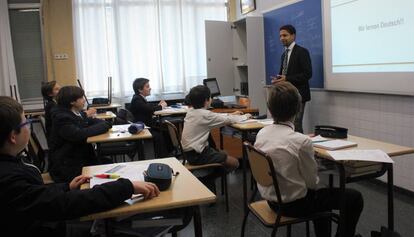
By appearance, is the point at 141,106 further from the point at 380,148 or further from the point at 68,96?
the point at 380,148

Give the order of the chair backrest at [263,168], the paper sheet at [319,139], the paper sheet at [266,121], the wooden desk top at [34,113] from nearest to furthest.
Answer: the chair backrest at [263,168]
the paper sheet at [319,139]
the paper sheet at [266,121]
the wooden desk top at [34,113]

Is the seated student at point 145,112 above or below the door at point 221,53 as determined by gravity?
below

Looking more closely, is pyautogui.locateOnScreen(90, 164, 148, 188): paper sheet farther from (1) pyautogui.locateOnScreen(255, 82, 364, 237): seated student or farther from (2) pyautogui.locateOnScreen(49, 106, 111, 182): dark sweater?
(2) pyautogui.locateOnScreen(49, 106, 111, 182): dark sweater

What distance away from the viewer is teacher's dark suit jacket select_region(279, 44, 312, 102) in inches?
167

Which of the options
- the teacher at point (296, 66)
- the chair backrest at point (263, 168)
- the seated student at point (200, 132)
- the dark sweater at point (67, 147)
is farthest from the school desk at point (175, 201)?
the teacher at point (296, 66)

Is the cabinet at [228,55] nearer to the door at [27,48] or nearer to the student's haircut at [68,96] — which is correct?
the door at [27,48]

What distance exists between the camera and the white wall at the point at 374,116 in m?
3.55

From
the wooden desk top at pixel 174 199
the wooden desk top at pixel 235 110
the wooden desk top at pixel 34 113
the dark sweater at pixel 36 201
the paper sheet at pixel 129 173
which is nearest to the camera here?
the dark sweater at pixel 36 201

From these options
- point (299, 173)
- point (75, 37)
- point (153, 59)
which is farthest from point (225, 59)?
point (299, 173)

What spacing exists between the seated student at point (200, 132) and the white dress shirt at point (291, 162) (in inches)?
48.9

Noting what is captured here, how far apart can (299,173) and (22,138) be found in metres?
1.32

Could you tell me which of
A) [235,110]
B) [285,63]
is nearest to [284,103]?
[285,63]

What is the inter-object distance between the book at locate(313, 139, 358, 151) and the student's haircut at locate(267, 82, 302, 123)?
14.5 inches

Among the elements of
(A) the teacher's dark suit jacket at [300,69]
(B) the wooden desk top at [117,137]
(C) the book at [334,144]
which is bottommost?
(B) the wooden desk top at [117,137]
